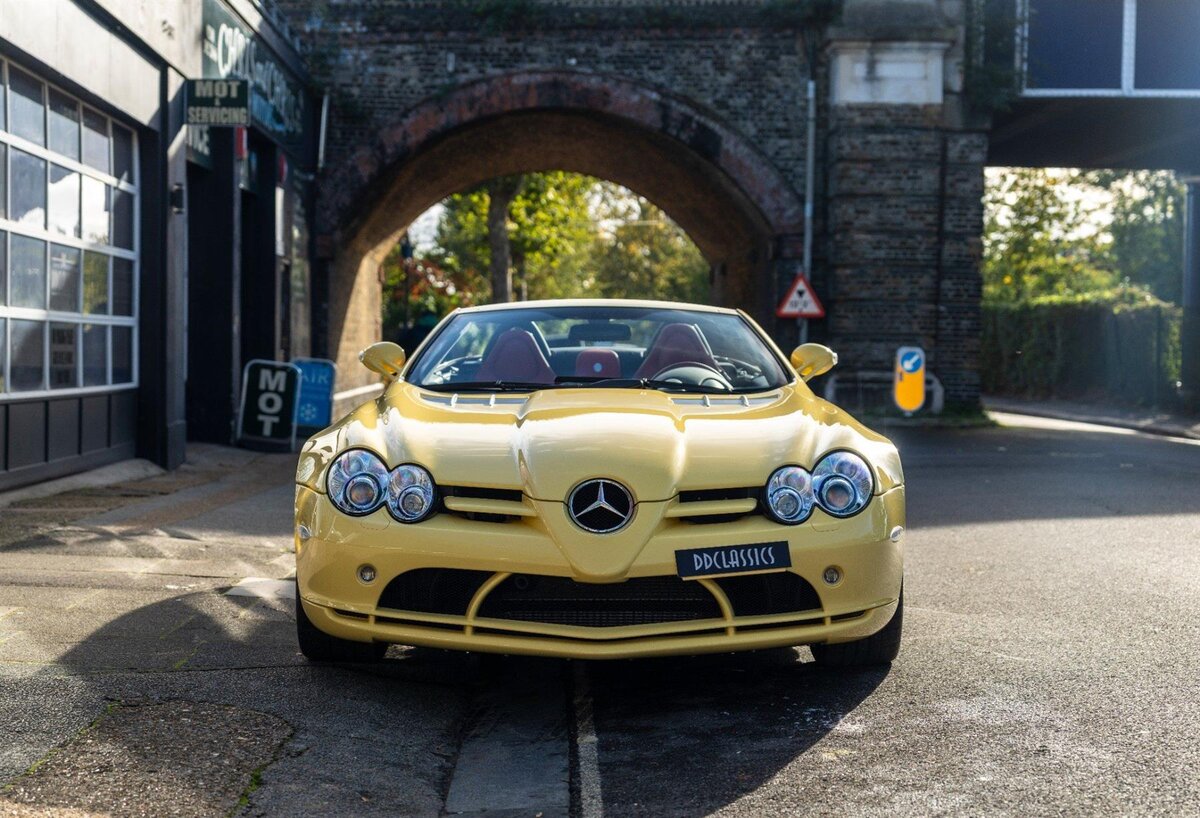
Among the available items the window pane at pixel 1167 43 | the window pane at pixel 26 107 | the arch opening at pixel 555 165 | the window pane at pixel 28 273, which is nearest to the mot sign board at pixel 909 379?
the arch opening at pixel 555 165

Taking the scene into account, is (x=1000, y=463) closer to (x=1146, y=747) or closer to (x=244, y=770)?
(x=1146, y=747)

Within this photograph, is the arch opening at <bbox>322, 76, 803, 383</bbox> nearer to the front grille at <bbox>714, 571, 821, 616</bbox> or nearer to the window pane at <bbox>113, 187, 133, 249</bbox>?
the window pane at <bbox>113, 187, 133, 249</bbox>

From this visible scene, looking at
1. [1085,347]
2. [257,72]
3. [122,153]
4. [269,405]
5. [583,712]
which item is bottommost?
[583,712]

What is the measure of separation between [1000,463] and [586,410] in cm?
1071

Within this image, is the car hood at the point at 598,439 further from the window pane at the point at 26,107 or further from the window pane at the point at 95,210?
the window pane at the point at 95,210

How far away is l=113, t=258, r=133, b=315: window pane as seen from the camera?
12344 mm

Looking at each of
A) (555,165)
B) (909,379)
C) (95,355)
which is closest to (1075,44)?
(909,379)

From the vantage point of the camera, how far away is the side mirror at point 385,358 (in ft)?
21.3

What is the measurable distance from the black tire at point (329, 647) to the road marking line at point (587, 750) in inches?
A: 28.4

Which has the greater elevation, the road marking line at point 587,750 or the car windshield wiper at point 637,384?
the car windshield wiper at point 637,384

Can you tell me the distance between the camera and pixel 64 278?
11172 millimetres

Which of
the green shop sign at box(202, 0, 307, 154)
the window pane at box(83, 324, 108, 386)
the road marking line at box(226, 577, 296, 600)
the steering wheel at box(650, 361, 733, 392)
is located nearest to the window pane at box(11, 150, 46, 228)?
the window pane at box(83, 324, 108, 386)

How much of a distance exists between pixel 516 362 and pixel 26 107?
6.00m

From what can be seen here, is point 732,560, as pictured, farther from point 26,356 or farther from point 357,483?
point 26,356
